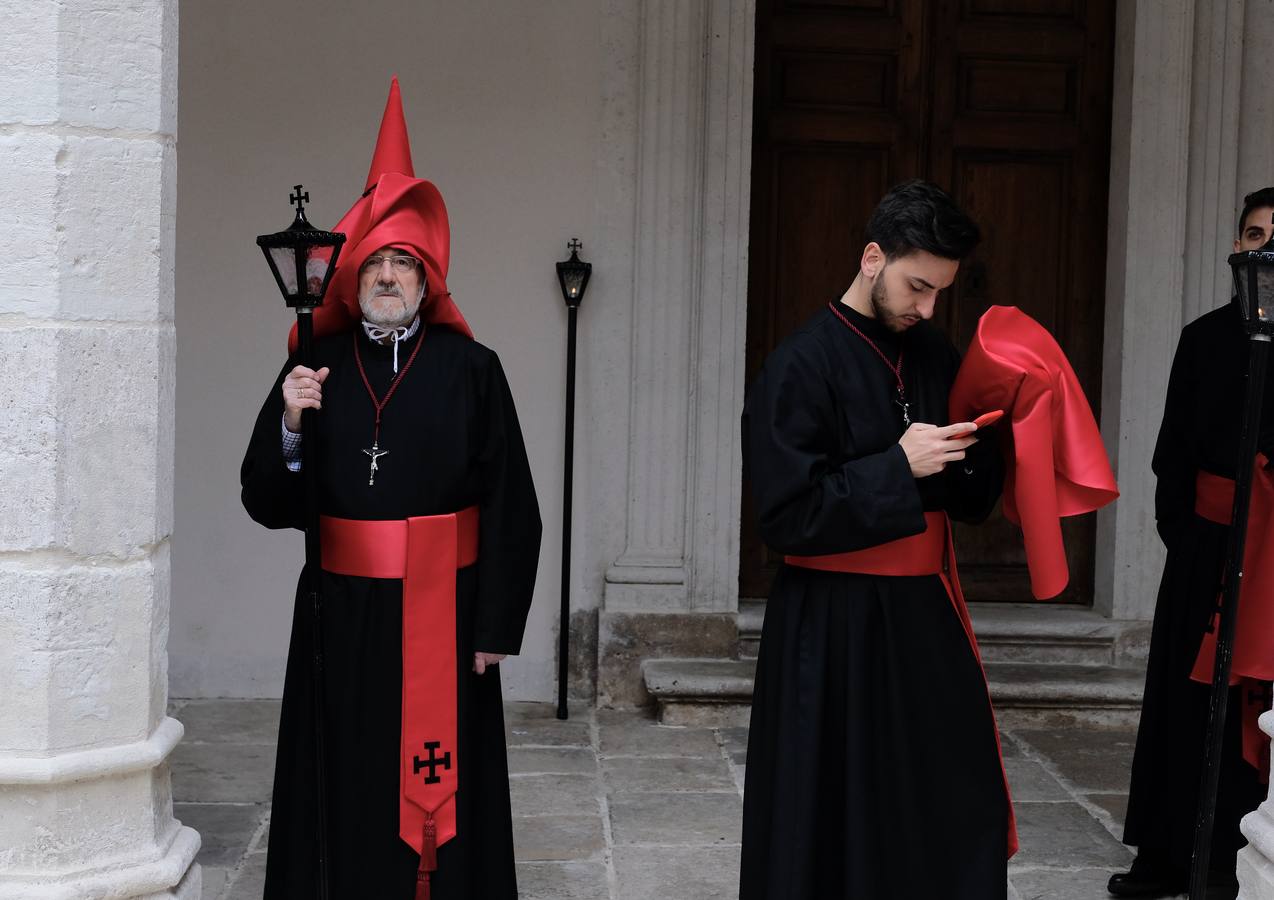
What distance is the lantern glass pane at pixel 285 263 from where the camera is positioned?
3.18 metres

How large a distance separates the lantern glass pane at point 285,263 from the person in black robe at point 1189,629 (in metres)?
2.62

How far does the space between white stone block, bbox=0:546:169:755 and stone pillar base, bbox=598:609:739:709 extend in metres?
3.54

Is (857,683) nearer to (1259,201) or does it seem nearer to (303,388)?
(303,388)

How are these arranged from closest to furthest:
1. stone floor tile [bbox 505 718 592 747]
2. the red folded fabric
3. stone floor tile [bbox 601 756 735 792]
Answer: the red folded fabric, stone floor tile [bbox 601 756 735 792], stone floor tile [bbox 505 718 592 747]

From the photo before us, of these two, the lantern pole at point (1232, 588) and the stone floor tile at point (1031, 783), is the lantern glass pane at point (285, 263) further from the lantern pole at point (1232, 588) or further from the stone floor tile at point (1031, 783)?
the stone floor tile at point (1031, 783)

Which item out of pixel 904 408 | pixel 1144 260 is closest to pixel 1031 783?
pixel 1144 260

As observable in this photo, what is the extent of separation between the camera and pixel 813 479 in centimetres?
323

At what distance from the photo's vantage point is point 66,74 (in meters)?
2.91

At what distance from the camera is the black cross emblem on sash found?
373 cm

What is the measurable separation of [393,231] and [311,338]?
49 centimetres

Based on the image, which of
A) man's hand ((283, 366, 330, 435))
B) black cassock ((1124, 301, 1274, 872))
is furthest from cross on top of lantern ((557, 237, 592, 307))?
man's hand ((283, 366, 330, 435))

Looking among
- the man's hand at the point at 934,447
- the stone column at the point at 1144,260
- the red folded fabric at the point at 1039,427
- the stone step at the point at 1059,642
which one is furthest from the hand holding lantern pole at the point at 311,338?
the stone column at the point at 1144,260

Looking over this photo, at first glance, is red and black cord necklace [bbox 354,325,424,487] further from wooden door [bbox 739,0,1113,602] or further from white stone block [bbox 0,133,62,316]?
wooden door [bbox 739,0,1113,602]

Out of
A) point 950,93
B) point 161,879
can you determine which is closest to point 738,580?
point 950,93
